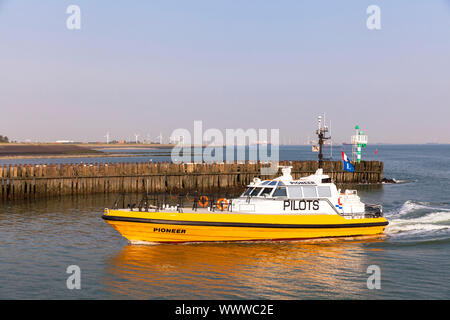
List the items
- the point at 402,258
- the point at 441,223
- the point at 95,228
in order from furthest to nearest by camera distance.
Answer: the point at 441,223
the point at 95,228
the point at 402,258

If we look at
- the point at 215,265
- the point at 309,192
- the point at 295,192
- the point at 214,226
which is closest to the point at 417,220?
the point at 309,192

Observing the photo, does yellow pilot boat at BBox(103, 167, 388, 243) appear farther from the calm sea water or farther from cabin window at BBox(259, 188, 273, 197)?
the calm sea water

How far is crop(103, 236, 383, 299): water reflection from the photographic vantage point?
40.6 ft

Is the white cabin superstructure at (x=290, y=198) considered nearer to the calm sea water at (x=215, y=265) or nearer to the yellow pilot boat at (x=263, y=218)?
the yellow pilot boat at (x=263, y=218)

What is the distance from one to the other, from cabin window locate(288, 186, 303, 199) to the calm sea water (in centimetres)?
200

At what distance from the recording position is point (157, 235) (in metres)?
17.0

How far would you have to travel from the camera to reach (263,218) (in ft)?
57.1

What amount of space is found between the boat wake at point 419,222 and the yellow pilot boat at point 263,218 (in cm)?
226

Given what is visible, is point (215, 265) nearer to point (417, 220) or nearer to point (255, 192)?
point (255, 192)

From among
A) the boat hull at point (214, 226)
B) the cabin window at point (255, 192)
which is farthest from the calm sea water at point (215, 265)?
the cabin window at point (255, 192)

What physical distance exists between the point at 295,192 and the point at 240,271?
5276 millimetres

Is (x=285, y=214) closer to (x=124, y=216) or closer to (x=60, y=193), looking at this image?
(x=124, y=216)
